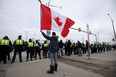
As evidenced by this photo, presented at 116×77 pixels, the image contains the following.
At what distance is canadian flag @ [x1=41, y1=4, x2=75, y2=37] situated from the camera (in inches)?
317

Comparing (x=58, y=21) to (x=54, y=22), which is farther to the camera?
(x=58, y=21)

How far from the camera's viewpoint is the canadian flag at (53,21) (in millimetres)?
8047

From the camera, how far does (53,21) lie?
28.8 feet

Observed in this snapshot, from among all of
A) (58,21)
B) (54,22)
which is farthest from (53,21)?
(58,21)

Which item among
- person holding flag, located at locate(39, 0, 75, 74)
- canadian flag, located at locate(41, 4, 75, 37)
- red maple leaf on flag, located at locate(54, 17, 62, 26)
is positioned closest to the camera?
person holding flag, located at locate(39, 0, 75, 74)

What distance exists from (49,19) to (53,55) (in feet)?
9.47

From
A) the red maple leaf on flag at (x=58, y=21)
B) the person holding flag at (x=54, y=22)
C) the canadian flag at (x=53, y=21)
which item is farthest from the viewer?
the red maple leaf on flag at (x=58, y=21)

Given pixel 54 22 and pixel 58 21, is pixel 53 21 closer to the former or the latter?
pixel 54 22

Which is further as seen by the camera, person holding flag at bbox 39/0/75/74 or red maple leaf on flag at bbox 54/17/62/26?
red maple leaf on flag at bbox 54/17/62/26

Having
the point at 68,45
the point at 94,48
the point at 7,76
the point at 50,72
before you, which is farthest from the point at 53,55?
the point at 94,48

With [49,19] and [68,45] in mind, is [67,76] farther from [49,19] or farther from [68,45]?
[68,45]

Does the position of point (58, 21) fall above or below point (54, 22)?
above

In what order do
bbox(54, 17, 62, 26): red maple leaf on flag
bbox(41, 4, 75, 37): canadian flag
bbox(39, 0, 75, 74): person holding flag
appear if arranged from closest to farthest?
bbox(39, 0, 75, 74): person holding flag < bbox(41, 4, 75, 37): canadian flag < bbox(54, 17, 62, 26): red maple leaf on flag

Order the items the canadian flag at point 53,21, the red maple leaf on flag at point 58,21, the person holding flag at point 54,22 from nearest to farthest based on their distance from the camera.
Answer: the person holding flag at point 54,22 → the canadian flag at point 53,21 → the red maple leaf on flag at point 58,21
